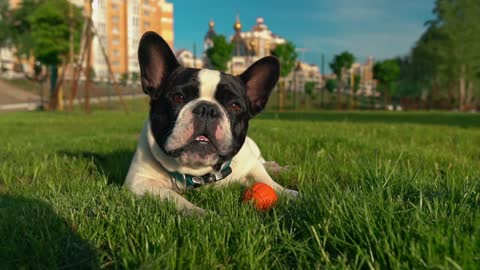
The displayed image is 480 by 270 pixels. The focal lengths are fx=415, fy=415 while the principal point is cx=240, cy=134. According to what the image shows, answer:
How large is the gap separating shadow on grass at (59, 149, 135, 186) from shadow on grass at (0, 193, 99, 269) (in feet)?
4.88

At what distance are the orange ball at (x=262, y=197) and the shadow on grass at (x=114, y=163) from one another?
1.39 m

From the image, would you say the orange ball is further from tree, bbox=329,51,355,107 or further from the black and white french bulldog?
tree, bbox=329,51,355,107

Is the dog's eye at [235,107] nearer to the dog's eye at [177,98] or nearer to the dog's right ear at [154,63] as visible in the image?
the dog's eye at [177,98]

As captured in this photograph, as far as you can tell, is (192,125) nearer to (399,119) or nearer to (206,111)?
(206,111)

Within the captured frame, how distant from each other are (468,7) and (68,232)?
47273 mm

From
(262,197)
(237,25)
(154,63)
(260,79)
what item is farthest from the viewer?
(237,25)

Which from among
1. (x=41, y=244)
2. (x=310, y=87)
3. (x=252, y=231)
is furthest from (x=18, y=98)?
(x=252, y=231)

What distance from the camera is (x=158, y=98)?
11.5ft

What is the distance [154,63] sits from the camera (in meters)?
3.65

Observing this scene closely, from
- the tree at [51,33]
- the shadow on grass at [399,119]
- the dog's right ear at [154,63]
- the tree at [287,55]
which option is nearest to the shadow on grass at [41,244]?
the dog's right ear at [154,63]

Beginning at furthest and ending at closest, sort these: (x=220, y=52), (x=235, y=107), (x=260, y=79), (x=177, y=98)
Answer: (x=220, y=52)
(x=260, y=79)
(x=235, y=107)
(x=177, y=98)

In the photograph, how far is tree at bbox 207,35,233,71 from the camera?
37.3 meters

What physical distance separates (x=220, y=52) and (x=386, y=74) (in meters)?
16.9

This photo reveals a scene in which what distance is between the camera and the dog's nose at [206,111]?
3131mm
